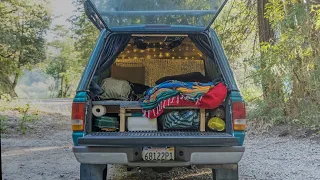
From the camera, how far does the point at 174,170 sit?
4941 mm

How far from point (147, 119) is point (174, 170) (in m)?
1.48

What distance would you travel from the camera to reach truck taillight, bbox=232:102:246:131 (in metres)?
3.32

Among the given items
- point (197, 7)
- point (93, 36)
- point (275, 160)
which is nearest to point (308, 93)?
point (275, 160)

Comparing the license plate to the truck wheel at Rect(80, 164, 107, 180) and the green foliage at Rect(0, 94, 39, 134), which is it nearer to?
the truck wheel at Rect(80, 164, 107, 180)

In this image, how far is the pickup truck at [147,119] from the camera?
10.5 feet

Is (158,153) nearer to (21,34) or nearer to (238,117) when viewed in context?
(238,117)

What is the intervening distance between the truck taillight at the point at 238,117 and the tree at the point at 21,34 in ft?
31.8

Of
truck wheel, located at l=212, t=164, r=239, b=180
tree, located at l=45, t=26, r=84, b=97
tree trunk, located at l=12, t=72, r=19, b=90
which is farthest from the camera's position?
tree, located at l=45, t=26, r=84, b=97

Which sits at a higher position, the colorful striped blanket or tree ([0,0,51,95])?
tree ([0,0,51,95])

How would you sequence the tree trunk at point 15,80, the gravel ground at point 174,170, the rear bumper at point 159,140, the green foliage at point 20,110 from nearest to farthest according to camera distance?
the rear bumper at point 159,140
the gravel ground at point 174,170
the green foliage at point 20,110
the tree trunk at point 15,80

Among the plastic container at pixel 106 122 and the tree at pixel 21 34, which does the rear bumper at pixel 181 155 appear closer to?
the plastic container at pixel 106 122

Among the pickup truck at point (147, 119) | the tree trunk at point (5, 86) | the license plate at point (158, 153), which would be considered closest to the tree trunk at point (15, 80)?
the tree trunk at point (5, 86)

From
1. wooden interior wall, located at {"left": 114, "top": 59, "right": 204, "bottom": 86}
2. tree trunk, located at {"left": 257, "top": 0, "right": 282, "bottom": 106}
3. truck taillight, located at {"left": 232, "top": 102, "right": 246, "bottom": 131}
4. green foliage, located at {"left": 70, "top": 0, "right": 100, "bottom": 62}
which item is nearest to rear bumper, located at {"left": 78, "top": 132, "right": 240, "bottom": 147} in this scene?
truck taillight, located at {"left": 232, "top": 102, "right": 246, "bottom": 131}

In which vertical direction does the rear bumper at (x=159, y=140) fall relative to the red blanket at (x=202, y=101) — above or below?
below
